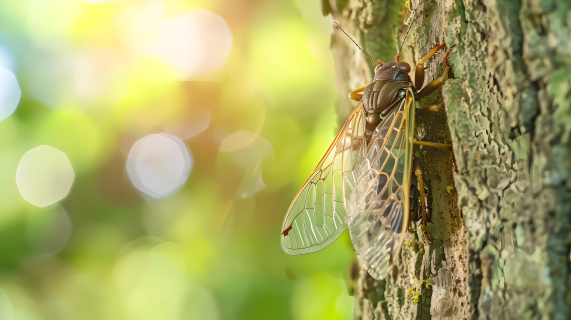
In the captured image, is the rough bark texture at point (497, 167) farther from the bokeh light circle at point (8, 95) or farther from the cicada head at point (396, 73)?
the bokeh light circle at point (8, 95)

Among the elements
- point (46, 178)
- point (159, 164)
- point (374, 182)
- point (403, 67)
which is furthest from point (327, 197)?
point (46, 178)

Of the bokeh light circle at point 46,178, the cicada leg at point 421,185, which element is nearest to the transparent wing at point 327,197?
the cicada leg at point 421,185

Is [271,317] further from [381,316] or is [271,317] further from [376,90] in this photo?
[376,90]

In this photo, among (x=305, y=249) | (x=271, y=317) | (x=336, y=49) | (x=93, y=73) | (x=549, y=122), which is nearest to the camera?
(x=549, y=122)

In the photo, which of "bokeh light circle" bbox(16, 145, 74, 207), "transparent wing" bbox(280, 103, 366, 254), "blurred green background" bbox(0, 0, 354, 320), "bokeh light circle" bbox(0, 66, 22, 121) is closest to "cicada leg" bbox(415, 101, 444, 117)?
"transparent wing" bbox(280, 103, 366, 254)

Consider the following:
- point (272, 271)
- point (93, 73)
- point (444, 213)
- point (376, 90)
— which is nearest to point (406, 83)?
point (376, 90)

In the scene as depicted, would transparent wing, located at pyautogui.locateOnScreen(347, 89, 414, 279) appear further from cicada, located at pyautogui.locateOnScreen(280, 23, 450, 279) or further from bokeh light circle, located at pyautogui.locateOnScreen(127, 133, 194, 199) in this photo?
bokeh light circle, located at pyautogui.locateOnScreen(127, 133, 194, 199)
